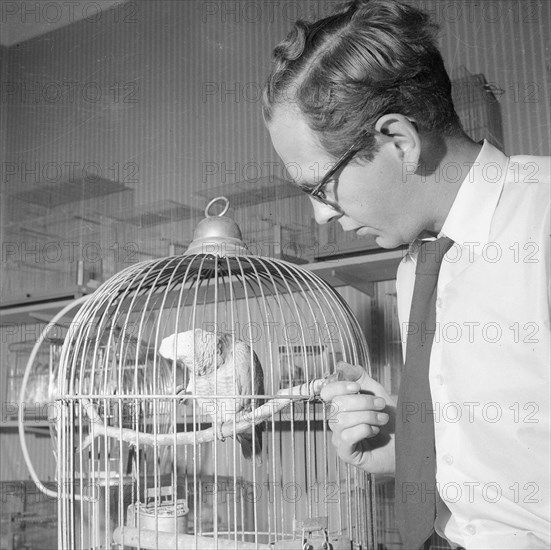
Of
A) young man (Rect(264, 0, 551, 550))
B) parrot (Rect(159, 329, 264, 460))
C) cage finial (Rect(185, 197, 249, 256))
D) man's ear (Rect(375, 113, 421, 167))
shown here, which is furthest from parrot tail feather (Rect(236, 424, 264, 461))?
man's ear (Rect(375, 113, 421, 167))

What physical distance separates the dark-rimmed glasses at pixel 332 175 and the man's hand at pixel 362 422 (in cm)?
15

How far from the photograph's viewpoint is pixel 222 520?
1461 millimetres

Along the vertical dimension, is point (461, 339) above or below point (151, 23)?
below

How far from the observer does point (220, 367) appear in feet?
3.34

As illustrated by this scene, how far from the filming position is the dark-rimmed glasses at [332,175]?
0.50 meters

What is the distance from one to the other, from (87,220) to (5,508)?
750 millimetres

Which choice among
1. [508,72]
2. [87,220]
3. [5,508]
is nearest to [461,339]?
[508,72]

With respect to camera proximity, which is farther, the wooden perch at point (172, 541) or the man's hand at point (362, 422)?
the wooden perch at point (172, 541)

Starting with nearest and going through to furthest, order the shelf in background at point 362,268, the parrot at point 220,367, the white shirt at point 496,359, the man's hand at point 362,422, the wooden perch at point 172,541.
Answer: the white shirt at point 496,359 < the man's hand at point 362,422 < the wooden perch at point 172,541 < the parrot at point 220,367 < the shelf in background at point 362,268

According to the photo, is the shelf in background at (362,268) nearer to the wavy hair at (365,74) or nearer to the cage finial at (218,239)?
the cage finial at (218,239)

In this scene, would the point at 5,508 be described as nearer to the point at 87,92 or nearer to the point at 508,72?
the point at 87,92

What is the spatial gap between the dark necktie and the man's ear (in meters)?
0.08

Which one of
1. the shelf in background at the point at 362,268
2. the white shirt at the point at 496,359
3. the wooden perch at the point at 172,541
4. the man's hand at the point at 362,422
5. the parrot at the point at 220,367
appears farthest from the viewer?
the shelf in background at the point at 362,268

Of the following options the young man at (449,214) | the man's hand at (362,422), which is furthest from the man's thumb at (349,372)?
the young man at (449,214)
